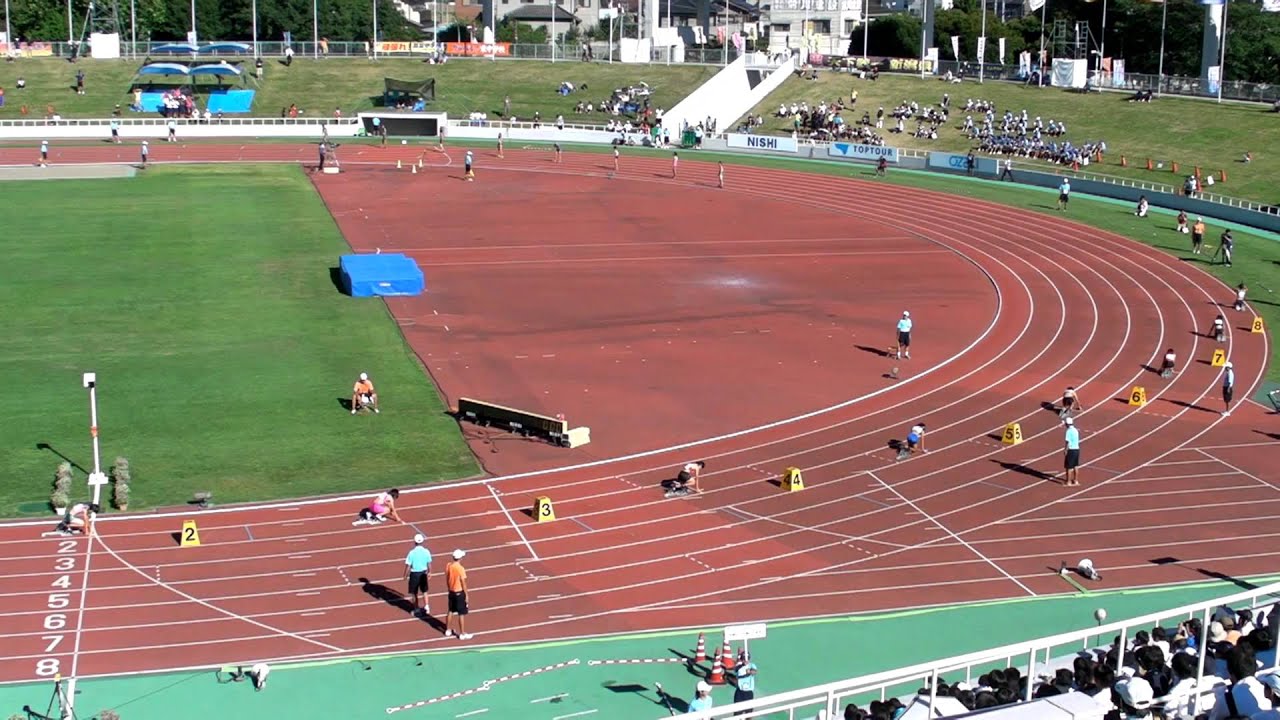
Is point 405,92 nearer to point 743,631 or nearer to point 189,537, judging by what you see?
point 189,537

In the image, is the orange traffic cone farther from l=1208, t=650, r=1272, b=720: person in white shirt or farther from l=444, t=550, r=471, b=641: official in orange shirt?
l=1208, t=650, r=1272, b=720: person in white shirt

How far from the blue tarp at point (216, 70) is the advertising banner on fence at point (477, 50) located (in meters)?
17.1

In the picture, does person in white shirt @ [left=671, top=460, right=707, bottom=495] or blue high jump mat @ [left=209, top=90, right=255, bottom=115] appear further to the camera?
blue high jump mat @ [left=209, top=90, right=255, bottom=115]

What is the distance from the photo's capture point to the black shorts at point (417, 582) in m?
23.1

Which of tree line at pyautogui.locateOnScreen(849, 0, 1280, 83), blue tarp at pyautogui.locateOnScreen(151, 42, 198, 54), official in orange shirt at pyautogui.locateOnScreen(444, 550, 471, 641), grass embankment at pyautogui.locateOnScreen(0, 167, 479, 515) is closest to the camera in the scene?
official in orange shirt at pyautogui.locateOnScreen(444, 550, 471, 641)

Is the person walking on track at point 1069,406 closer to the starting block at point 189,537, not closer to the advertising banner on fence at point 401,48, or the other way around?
the starting block at point 189,537

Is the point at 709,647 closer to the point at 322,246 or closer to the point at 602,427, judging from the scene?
the point at 602,427

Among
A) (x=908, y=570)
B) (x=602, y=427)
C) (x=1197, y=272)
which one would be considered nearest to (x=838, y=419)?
(x=602, y=427)

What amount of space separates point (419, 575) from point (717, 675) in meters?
5.07

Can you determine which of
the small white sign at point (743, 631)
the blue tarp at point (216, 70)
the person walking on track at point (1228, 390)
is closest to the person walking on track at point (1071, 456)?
the person walking on track at point (1228, 390)

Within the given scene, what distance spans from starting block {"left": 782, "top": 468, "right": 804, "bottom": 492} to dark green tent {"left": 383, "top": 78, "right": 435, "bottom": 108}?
7002cm

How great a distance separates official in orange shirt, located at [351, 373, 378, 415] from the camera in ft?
112

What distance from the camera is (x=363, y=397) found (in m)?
34.3

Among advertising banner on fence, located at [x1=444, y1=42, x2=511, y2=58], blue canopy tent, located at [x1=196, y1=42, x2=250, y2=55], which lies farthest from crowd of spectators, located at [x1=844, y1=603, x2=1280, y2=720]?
advertising banner on fence, located at [x1=444, y1=42, x2=511, y2=58]
